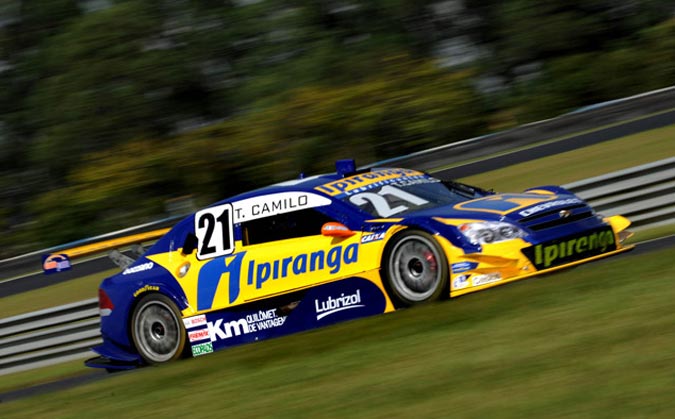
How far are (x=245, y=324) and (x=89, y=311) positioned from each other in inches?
122

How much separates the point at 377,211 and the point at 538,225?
1.31 metres

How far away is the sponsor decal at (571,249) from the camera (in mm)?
7660

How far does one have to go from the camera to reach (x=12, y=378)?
1117cm

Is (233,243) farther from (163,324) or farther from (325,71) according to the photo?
(325,71)

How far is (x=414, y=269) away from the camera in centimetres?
787

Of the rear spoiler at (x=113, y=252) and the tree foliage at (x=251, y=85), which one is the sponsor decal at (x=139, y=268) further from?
the tree foliage at (x=251, y=85)

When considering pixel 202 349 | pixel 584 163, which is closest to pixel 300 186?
pixel 202 349

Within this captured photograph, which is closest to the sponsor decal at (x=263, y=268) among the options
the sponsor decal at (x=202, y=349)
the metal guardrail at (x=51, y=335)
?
the sponsor decal at (x=202, y=349)

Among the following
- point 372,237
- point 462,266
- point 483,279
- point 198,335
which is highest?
point 372,237

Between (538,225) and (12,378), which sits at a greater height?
(538,225)

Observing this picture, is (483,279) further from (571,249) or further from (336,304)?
(336,304)

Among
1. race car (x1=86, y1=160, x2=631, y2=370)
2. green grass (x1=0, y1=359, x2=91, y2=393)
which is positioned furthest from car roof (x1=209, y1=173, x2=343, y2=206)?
green grass (x1=0, y1=359, x2=91, y2=393)

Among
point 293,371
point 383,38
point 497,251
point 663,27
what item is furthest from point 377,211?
point 383,38

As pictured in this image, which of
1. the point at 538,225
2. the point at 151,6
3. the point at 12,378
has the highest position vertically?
the point at 151,6
